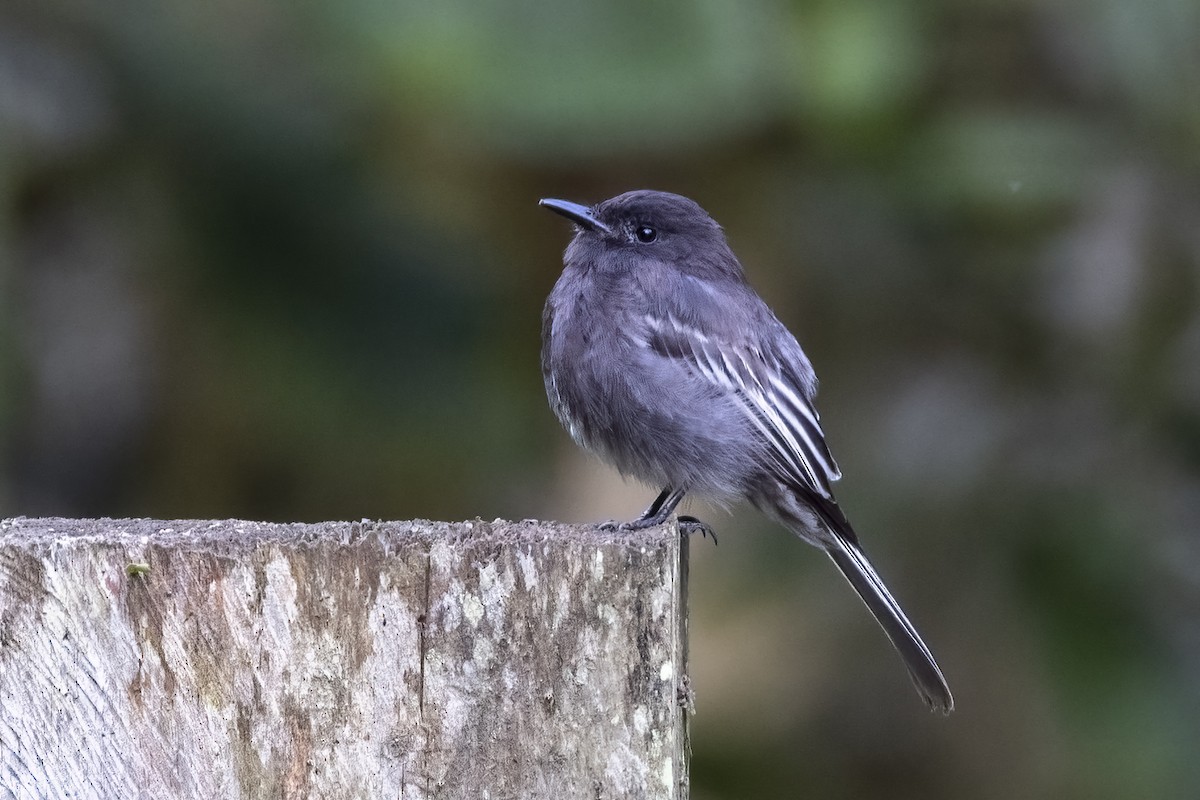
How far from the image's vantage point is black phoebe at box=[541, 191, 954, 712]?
16.1 feet

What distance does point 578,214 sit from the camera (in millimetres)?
5426

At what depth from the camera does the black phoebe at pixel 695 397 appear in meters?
4.91

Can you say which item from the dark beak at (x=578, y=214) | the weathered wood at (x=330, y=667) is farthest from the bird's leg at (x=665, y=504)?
the weathered wood at (x=330, y=667)

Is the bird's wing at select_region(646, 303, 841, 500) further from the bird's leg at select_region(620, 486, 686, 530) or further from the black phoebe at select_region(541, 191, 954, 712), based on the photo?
the bird's leg at select_region(620, 486, 686, 530)

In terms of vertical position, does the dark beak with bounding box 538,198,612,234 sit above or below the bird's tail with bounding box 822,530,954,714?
above

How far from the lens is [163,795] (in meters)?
2.65

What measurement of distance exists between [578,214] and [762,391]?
94cm

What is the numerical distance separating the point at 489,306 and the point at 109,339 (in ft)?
8.70

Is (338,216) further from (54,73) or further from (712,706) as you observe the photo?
(712,706)

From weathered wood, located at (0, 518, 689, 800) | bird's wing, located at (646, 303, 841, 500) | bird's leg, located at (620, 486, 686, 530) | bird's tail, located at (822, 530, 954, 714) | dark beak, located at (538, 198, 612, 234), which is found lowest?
weathered wood, located at (0, 518, 689, 800)

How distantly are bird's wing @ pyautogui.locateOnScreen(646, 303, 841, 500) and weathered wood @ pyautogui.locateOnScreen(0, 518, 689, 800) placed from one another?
2270 mm

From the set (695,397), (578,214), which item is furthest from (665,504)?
(578,214)

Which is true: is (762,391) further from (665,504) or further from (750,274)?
(750,274)

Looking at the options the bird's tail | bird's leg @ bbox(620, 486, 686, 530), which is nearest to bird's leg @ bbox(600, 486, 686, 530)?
bird's leg @ bbox(620, 486, 686, 530)
